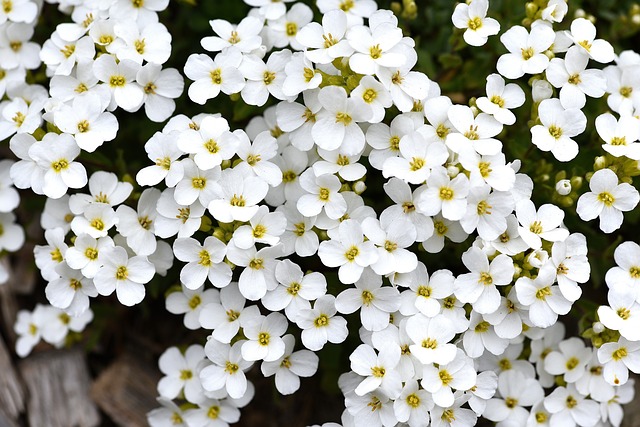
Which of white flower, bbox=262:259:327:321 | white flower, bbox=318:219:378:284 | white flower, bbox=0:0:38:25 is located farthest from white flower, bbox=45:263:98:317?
white flower, bbox=0:0:38:25

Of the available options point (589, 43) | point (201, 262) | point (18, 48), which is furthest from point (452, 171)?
point (18, 48)

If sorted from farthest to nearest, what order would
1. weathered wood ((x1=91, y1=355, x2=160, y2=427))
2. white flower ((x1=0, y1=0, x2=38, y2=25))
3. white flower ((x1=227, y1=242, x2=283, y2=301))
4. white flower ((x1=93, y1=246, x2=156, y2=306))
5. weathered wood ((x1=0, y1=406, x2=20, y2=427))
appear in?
weathered wood ((x1=91, y1=355, x2=160, y2=427)), weathered wood ((x1=0, y1=406, x2=20, y2=427)), white flower ((x1=0, y1=0, x2=38, y2=25)), white flower ((x1=93, y1=246, x2=156, y2=306)), white flower ((x1=227, y1=242, x2=283, y2=301))

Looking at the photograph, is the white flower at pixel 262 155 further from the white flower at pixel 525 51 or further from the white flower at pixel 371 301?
the white flower at pixel 525 51

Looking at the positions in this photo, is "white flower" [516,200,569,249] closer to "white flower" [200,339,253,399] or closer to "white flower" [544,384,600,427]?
"white flower" [544,384,600,427]

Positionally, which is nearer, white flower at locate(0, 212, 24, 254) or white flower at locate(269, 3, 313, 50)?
white flower at locate(269, 3, 313, 50)

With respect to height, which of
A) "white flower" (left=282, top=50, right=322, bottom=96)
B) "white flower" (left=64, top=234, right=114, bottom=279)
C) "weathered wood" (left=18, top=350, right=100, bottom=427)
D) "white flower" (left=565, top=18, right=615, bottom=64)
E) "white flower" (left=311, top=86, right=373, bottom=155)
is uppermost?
"white flower" (left=565, top=18, right=615, bottom=64)

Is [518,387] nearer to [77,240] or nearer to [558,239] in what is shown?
[558,239]

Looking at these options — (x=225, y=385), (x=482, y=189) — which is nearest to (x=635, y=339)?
(x=482, y=189)
